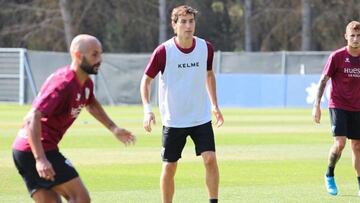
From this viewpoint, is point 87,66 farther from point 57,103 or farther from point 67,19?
point 67,19

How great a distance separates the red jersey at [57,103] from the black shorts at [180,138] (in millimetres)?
2619

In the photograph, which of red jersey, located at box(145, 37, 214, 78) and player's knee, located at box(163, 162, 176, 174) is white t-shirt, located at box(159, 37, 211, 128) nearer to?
red jersey, located at box(145, 37, 214, 78)

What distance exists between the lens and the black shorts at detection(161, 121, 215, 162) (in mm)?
11320

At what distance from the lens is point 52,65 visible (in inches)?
1694

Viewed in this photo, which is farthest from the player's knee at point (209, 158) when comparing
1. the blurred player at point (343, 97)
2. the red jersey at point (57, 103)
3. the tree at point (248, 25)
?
the tree at point (248, 25)

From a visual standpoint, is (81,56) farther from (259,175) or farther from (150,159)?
(150,159)

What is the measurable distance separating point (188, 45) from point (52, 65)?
32.2 m

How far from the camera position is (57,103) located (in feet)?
27.9

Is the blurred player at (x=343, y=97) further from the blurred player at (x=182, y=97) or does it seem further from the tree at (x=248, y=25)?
the tree at (x=248, y=25)

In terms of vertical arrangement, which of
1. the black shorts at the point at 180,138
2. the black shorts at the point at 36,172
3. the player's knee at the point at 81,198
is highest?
the black shorts at the point at 36,172

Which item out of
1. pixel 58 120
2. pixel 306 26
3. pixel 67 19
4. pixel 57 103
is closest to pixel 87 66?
pixel 57 103

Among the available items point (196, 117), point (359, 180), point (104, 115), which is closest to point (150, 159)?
point (359, 180)

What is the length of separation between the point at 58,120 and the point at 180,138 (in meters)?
2.95

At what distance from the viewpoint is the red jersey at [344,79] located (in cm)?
1336
